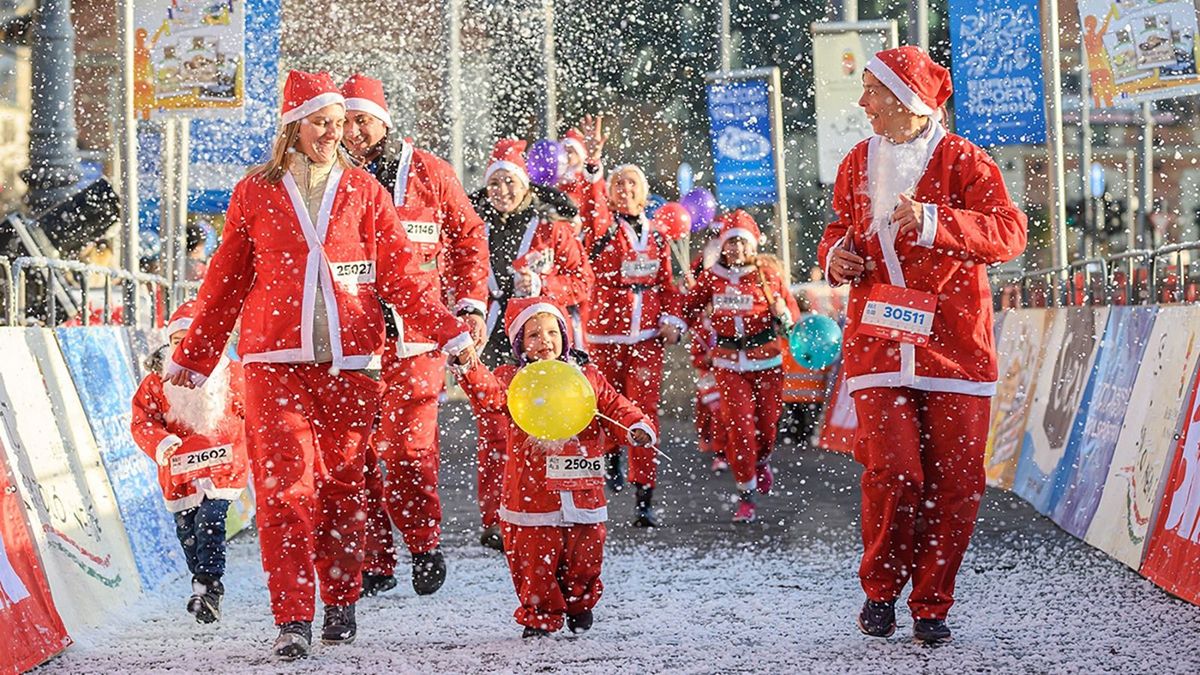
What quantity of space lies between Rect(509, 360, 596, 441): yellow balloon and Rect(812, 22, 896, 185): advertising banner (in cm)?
1113

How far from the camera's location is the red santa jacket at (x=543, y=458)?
7.10 meters

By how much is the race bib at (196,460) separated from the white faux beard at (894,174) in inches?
119

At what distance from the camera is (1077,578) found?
8266 mm

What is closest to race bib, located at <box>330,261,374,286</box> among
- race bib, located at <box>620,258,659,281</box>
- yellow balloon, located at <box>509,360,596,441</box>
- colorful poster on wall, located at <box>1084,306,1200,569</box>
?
yellow balloon, located at <box>509,360,596,441</box>

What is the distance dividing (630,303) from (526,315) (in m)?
4.48

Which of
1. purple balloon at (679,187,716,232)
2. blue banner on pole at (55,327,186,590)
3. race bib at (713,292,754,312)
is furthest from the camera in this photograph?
purple balloon at (679,187,716,232)

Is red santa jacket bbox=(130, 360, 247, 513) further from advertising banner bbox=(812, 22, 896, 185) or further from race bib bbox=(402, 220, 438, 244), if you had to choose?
advertising banner bbox=(812, 22, 896, 185)

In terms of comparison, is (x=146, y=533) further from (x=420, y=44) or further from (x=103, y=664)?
→ (x=420, y=44)

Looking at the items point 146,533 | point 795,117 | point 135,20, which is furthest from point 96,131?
point 146,533

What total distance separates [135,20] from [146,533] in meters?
6.67

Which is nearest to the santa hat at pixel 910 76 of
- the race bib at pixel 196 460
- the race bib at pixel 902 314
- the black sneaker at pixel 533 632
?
the race bib at pixel 902 314

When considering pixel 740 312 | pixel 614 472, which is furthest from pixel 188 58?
pixel 740 312

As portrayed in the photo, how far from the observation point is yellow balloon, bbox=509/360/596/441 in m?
6.85

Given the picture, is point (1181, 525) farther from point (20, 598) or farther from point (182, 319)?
point (20, 598)
